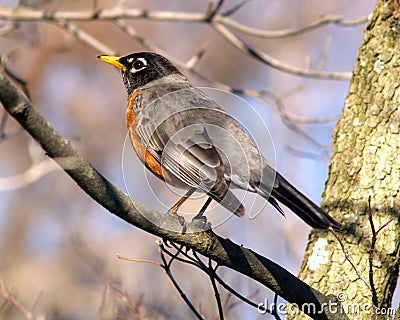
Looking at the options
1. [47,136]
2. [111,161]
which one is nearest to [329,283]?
[47,136]

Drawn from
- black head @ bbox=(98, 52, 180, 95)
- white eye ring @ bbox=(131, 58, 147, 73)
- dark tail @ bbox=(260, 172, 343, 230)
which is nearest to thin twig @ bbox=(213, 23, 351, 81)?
black head @ bbox=(98, 52, 180, 95)

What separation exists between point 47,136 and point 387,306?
6.80 feet

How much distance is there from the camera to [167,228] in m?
3.03

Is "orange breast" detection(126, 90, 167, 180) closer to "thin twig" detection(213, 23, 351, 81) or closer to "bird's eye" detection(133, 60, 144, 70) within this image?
"bird's eye" detection(133, 60, 144, 70)

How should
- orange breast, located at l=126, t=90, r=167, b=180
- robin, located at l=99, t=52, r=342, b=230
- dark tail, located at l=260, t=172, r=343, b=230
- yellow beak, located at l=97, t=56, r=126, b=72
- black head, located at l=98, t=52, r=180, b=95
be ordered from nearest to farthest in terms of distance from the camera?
dark tail, located at l=260, t=172, r=343, b=230 → robin, located at l=99, t=52, r=342, b=230 → orange breast, located at l=126, t=90, r=167, b=180 → black head, located at l=98, t=52, r=180, b=95 → yellow beak, located at l=97, t=56, r=126, b=72

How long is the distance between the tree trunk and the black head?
1802mm

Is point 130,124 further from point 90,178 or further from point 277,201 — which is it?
point 90,178

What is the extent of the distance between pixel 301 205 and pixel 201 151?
731 mm

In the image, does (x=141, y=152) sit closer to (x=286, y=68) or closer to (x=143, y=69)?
(x=143, y=69)

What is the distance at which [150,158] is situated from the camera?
433cm

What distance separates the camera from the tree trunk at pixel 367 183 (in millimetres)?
3543

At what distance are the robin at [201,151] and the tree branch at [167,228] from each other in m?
0.42

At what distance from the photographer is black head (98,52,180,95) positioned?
536 centimetres

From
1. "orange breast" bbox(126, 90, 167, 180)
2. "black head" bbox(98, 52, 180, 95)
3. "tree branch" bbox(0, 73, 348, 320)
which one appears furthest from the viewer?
"black head" bbox(98, 52, 180, 95)
